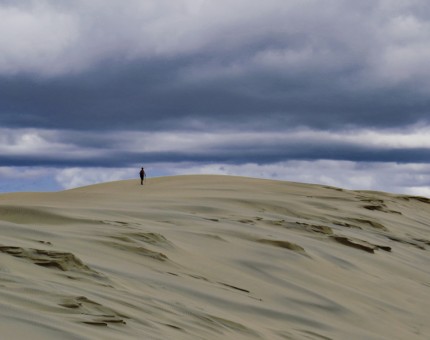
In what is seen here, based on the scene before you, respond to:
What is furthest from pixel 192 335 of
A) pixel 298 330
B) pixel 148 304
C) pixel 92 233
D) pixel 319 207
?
pixel 319 207

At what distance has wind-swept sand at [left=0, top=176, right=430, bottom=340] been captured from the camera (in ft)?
15.1

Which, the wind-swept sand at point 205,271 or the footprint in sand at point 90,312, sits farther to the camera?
the wind-swept sand at point 205,271

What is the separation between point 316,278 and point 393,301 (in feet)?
2.24

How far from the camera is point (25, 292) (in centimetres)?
450

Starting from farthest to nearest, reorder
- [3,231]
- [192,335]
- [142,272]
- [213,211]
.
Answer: [213,211]
[3,231]
[142,272]
[192,335]

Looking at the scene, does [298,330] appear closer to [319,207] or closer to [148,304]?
[148,304]

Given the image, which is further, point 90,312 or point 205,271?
point 205,271

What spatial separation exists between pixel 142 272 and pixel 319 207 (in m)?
7.45

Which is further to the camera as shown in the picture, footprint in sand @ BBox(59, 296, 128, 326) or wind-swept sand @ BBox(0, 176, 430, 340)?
wind-swept sand @ BBox(0, 176, 430, 340)

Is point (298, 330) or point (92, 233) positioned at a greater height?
point (92, 233)

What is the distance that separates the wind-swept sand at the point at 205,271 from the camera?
15.1ft

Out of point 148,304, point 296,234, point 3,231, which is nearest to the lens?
point 148,304

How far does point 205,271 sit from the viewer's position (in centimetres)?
699

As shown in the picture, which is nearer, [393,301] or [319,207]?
[393,301]
